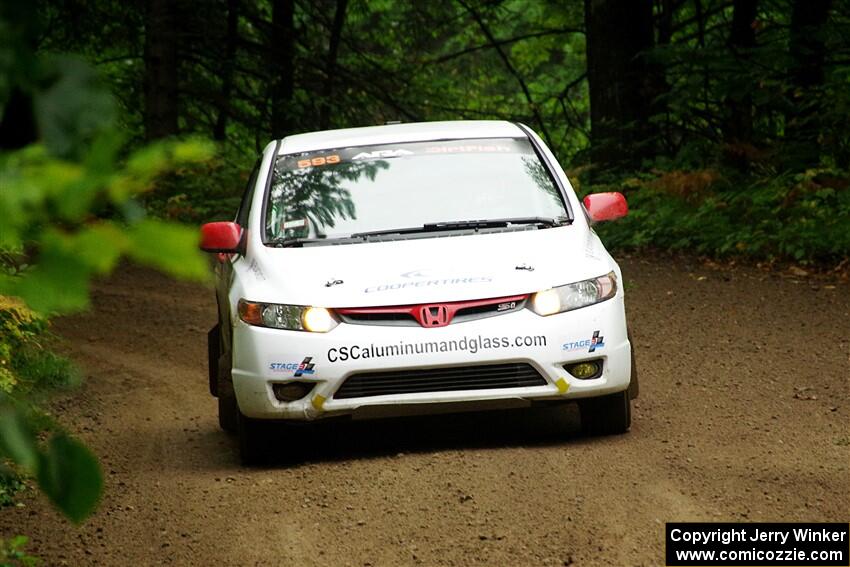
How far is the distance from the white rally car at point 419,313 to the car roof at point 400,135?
0.66 m

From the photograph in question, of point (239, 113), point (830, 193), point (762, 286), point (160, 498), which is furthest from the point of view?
point (239, 113)

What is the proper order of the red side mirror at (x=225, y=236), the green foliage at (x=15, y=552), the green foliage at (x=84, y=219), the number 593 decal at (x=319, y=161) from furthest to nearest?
the number 593 decal at (x=319, y=161), the red side mirror at (x=225, y=236), the green foliage at (x=15, y=552), the green foliage at (x=84, y=219)

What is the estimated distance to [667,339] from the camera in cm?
1123

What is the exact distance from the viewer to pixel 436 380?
674 cm

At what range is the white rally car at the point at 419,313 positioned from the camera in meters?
6.68

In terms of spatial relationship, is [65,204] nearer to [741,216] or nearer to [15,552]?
[15,552]

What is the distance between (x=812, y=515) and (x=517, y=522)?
117 cm

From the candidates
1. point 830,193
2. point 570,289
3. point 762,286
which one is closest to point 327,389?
point 570,289

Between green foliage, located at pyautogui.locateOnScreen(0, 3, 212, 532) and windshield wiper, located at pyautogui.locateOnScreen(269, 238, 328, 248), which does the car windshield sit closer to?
windshield wiper, located at pyautogui.locateOnScreen(269, 238, 328, 248)

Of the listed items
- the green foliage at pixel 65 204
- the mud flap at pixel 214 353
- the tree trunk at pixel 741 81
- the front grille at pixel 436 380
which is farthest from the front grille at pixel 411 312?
the tree trunk at pixel 741 81

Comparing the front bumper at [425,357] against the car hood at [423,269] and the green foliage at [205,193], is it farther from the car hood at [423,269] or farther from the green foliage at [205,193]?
the green foliage at [205,193]

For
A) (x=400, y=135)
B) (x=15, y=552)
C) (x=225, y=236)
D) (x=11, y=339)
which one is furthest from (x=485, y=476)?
(x=11, y=339)

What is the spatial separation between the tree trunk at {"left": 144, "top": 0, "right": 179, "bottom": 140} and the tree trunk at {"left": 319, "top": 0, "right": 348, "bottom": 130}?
8.07 feet

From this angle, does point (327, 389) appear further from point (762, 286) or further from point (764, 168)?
point (764, 168)
